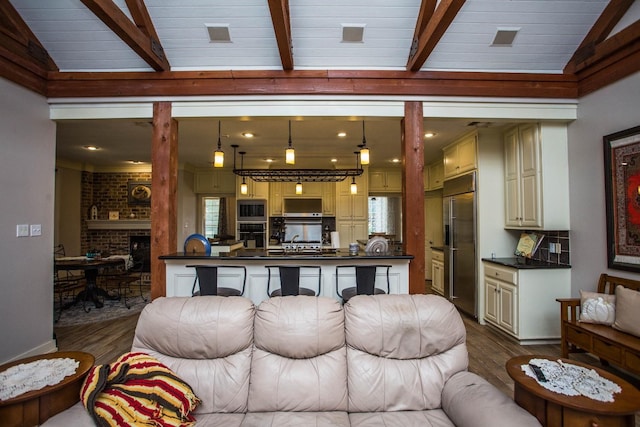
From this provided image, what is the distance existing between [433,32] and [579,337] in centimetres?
294

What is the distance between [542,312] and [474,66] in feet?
9.21

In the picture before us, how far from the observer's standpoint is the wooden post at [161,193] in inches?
118

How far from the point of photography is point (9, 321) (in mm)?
2758

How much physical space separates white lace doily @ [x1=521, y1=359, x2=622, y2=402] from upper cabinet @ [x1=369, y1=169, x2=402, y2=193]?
5504mm

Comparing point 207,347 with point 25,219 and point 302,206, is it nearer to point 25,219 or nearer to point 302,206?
point 25,219

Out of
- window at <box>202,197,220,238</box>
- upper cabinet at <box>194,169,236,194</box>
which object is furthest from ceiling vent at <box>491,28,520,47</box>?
window at <box>202,197,220,238</box>

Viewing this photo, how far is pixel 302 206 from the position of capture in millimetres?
6637

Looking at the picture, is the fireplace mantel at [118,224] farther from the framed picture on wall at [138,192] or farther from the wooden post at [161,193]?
the wooden post at [161,193]

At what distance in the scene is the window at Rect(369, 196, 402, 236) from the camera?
6977mm

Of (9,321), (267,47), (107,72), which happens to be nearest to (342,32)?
(267,47)

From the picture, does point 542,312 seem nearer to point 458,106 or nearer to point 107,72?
point 458,106

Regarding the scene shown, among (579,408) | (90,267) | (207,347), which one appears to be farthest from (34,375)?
(90,267)

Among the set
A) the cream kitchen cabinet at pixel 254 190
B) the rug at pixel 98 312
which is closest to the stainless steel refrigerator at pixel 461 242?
the cream kitchen cabinet at pixel 254 190

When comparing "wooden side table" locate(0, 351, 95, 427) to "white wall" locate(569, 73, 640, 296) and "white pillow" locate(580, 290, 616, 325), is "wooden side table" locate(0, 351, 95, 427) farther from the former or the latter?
"white wall" locate(569, 73, 640, 296)
